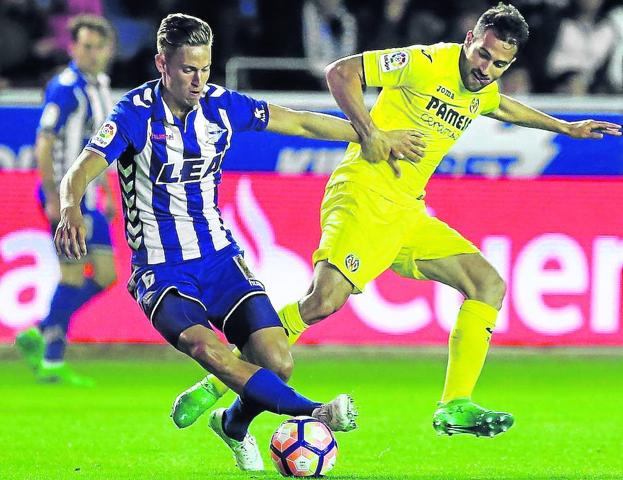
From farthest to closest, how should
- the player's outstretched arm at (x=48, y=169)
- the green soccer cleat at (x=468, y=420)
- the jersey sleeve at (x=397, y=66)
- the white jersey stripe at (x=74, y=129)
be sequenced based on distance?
the white jersey stripe at (x=74, y=129) < the player's outstretched arm at (x=48, y=169) < the jersey sleeve at (x=397, y=66) < the green soccer cleat at (x=468, y=420)

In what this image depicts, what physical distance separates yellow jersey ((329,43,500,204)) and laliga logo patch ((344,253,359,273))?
37 centimetres

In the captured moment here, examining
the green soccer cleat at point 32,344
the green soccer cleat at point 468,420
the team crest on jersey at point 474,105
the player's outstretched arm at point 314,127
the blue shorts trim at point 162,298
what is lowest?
the green soccer cleat at point 32,344

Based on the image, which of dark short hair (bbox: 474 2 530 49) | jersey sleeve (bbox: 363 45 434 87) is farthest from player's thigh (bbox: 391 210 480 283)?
dark short hair (bbox: 474 2 530 49)

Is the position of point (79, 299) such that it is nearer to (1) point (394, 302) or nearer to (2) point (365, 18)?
(1) point (394, 302)

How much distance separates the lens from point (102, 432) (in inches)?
285

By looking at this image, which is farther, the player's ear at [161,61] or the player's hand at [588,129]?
the player's hand at [588,129]

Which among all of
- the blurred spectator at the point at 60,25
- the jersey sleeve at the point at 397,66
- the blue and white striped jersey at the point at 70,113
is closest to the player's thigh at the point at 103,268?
the blue and white striped jersey at the point at 70,113

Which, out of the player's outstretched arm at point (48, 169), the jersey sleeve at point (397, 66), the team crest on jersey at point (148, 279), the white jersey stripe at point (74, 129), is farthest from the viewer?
the white jersey stripe at point (74, 129)

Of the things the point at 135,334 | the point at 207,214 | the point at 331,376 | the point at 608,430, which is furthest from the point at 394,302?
the point at 207,214

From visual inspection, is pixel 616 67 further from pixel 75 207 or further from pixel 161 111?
pixel 75 207

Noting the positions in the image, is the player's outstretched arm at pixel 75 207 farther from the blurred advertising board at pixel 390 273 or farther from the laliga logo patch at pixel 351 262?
the blurred advertising board at pixel 390 273

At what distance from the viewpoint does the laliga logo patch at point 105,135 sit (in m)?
5.68

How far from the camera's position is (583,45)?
1318cm

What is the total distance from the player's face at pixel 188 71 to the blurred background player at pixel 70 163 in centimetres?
335
